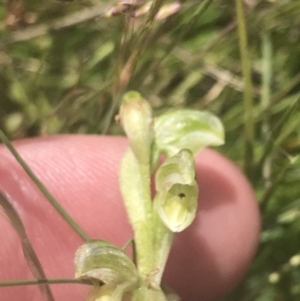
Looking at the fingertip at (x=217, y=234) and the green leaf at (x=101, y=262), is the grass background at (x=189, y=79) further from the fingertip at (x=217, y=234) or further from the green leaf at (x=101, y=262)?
the green leaf at (x=101, y=262)

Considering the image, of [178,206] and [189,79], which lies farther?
[189,79]

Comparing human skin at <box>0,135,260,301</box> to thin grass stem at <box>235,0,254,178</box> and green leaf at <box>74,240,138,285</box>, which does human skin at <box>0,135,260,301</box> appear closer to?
thin grass stem at <box>235,0,254,178</box>

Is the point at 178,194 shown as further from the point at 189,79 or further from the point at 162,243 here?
the point at 189,79

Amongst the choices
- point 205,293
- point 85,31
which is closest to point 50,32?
point 85,31

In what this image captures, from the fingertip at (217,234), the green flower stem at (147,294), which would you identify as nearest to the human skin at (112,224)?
the fingertip at (217,234)

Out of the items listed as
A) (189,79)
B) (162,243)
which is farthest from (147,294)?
(189,79)
